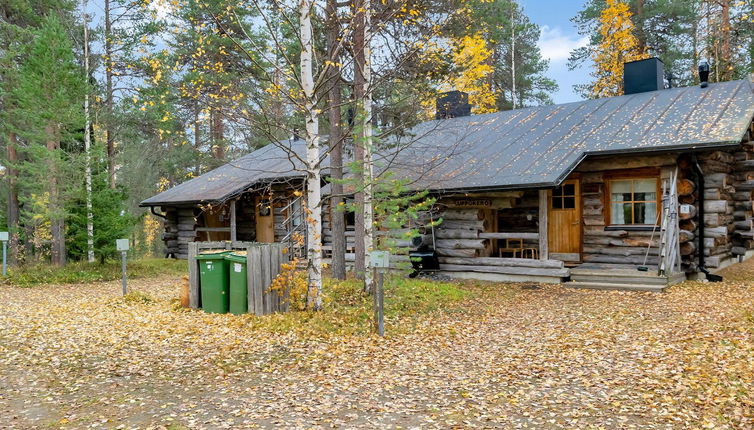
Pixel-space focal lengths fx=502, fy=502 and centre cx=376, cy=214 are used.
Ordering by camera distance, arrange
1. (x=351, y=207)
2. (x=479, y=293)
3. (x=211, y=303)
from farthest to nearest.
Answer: (x=479, y=293) → (x=351, y=207) → (x=211, y=303)

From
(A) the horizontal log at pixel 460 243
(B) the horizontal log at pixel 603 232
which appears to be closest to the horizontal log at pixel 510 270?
(A) the horizontal log at pixel 460 243

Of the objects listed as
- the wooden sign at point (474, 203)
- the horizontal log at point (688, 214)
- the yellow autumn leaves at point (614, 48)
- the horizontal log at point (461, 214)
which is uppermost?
the yellow autumn leaves at point (614, 48)

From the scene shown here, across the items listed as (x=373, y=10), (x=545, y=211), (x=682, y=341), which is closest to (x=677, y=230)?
(x=545, y=211)

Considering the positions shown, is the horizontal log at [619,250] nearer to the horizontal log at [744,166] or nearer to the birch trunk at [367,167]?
the horizontal log at [744,166]

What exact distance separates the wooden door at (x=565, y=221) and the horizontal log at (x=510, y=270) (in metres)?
1.52

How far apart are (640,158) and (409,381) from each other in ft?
29.1

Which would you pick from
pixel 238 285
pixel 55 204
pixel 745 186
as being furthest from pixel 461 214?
pixel 55 204

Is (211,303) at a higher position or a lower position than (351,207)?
lower

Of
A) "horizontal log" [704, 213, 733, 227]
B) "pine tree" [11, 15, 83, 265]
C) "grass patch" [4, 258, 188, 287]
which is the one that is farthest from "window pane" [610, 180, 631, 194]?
"pine tree" [11, 15, 83, 265]

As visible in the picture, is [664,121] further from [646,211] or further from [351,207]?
[351,207]

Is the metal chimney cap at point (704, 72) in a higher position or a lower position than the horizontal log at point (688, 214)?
higher

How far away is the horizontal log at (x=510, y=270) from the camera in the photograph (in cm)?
1119

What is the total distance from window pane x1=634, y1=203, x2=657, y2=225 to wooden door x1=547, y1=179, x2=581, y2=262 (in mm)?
1279

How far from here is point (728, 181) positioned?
12383mm
